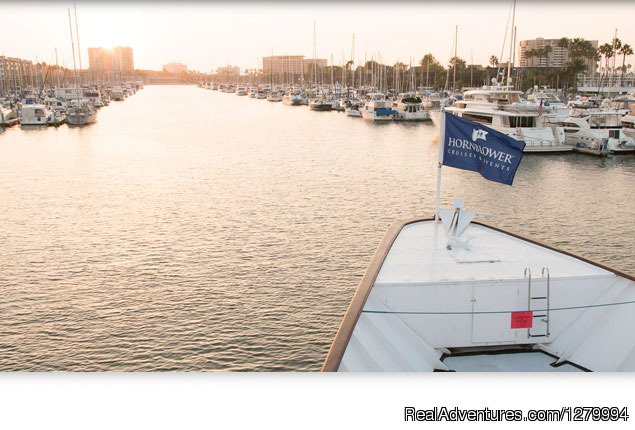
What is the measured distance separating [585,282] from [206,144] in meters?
34.4

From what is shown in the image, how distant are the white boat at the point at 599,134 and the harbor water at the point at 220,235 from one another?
41.9 inches

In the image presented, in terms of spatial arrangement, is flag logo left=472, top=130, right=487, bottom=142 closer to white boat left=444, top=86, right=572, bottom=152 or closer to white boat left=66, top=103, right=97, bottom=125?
white boat left=444, top=86, right=572, bottom=152

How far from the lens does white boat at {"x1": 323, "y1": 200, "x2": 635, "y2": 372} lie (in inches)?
294

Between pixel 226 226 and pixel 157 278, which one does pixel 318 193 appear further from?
pixel 157 278

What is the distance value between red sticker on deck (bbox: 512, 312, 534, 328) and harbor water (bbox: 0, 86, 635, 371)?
3378mm

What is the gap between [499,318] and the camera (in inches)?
304

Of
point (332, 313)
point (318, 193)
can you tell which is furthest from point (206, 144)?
point (332, 313)

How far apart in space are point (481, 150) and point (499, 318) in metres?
2.31

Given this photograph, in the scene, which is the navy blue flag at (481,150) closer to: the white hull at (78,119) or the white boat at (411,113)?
the white hull at (78,119)

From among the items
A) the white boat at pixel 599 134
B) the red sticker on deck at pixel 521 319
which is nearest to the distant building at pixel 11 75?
the white boat at pixel 599 134

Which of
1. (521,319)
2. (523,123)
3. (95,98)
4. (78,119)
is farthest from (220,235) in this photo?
(95,98)

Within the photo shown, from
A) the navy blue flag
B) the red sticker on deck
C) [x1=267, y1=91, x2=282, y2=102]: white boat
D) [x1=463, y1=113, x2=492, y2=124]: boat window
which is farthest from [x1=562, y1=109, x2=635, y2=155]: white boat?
[x1=267, y1=91, x2=282, y2=102]: white boat

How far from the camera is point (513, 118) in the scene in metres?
34.8

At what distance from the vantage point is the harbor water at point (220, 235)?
35.0 ft
